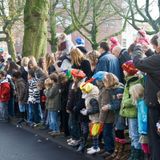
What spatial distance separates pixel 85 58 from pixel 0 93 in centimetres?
483

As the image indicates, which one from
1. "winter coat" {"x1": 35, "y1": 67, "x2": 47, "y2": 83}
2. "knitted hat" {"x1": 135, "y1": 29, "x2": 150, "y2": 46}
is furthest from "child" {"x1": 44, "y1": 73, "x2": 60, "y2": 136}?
"knitted hat" {"x1": 135, "y1": 29, "x2": 150, "y2": 46}

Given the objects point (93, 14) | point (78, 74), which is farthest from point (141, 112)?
Result: point (93, 14)

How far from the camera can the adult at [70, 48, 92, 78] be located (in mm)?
9617

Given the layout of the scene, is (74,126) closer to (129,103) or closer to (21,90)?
(129,103)

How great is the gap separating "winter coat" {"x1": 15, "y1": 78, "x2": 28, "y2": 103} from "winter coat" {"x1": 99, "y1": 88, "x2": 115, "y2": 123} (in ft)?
15.0

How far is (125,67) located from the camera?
7762mm

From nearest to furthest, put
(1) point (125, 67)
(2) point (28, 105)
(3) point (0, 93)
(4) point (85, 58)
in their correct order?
(1) point (125, 67) < (4) point (85, 58) < (2) point (28, 105) < (3) point (0, 93)

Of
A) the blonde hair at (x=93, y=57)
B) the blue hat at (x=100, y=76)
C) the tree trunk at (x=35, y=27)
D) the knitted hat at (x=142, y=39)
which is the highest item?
the tree trunk at (x=35, y=27)

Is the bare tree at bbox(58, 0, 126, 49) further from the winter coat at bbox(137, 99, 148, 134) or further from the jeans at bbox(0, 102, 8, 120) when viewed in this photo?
the winter coat at bbox(137, 99, 148, 134)

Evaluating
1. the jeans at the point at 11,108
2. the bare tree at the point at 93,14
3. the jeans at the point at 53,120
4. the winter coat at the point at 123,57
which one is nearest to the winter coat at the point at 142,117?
the winter coat at the point at 123,57

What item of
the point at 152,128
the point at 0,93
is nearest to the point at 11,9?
the point at 0,93

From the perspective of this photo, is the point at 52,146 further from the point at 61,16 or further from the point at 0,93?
the point at 61,16

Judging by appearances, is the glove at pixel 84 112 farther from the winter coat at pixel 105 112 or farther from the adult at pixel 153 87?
the adult at pixel 153 87

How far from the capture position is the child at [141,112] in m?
7.15
